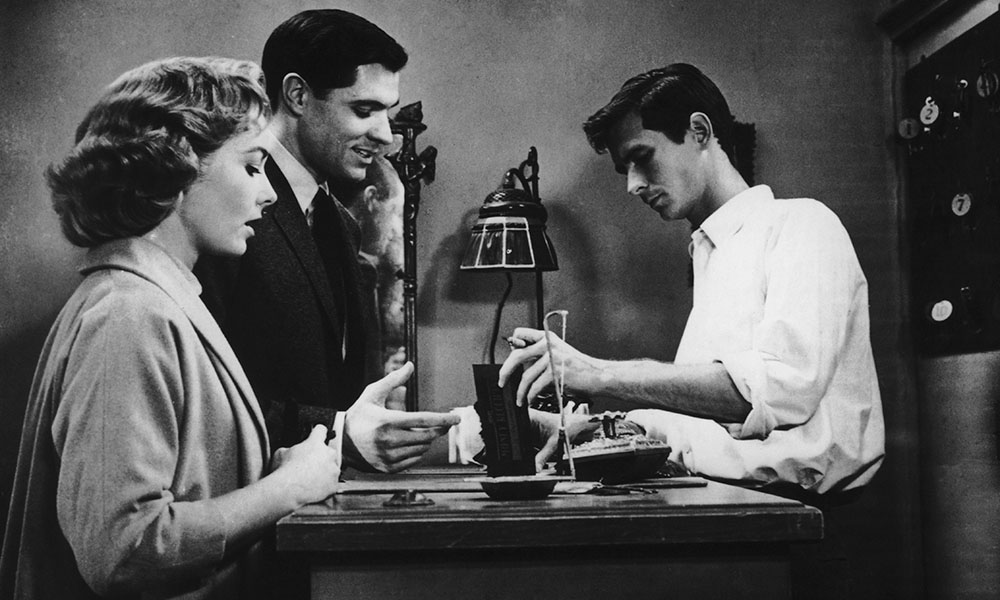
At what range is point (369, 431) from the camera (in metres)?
2.32

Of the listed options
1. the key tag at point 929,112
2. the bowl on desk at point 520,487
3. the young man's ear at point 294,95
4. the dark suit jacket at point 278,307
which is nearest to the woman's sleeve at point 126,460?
the bowl on desk at point 520,487

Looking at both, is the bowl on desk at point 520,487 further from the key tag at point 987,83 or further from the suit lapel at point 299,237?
the key tag at point 987,83

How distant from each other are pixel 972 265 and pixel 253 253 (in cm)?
218

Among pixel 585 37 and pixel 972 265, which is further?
pixel 585 37

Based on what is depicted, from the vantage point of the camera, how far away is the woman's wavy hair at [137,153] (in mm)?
1843

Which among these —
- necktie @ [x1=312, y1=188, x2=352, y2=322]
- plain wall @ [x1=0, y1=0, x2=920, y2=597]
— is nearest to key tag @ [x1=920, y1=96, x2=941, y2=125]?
plain wall @ [x1=0, y1=0, x2=920, y2=597]

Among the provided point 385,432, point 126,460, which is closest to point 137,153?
point 126,460

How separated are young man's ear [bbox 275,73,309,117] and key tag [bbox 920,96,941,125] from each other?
82.0 inches

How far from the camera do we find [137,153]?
1871 mm

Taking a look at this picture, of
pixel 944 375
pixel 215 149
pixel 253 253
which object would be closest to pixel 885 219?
pixel 944 375

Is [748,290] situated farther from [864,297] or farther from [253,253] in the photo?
[253,253]

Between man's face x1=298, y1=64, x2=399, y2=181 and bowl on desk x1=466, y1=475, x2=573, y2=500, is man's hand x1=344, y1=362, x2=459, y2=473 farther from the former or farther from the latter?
man's face x1=298, y1=64, x2=399, y2=181

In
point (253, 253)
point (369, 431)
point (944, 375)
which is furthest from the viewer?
point (944, 375)

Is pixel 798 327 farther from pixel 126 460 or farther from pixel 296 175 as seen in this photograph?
pixel 126 460
